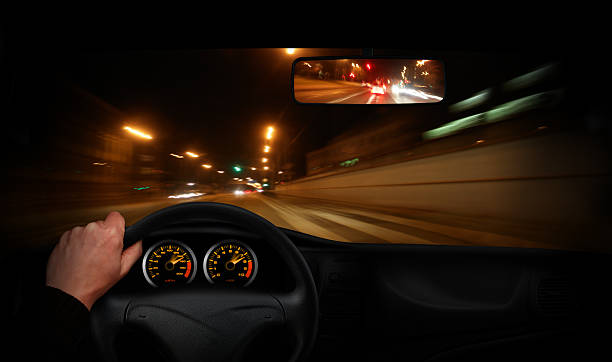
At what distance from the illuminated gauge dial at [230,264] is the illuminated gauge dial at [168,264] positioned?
8 cm

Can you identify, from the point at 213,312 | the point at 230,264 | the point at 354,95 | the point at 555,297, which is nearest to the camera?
the point at 213,312

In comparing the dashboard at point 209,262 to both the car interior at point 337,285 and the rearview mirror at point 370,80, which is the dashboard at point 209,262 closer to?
the car interior at point 337,285

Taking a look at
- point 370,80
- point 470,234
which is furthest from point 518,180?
point 370,80

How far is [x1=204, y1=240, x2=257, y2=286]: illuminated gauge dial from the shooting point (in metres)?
1.63

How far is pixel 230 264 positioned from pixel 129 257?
42cm

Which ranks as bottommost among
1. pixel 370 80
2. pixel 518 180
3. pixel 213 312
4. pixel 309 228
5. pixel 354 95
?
pixel 213 312

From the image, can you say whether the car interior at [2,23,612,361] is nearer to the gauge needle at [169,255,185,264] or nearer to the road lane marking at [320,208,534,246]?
the gauge needle at [169,255,185,264]

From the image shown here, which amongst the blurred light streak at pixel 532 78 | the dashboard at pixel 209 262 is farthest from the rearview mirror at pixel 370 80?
the blurred light streak at pixel 532 78

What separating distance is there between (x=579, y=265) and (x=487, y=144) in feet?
11.1

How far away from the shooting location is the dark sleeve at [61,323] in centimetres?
120

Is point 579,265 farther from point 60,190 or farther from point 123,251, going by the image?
point 60,190

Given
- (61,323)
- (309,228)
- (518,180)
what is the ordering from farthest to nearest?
Result: (309,228) → (518,180) → (61,323)

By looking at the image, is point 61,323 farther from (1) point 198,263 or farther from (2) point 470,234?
(2) point 470,234

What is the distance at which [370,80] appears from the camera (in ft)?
8.44
